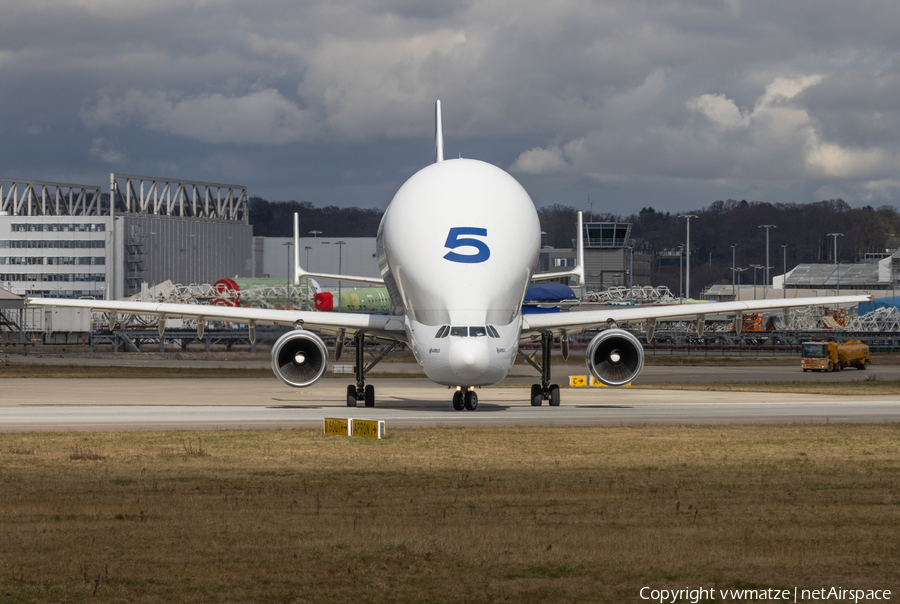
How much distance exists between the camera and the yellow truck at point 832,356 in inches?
2847

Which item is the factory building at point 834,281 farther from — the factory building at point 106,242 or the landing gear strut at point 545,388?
the landing gear strut at point 545,388

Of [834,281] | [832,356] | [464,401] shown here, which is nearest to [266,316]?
[464,401]

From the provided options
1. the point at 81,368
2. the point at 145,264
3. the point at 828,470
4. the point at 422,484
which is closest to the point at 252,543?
the point at 422,484

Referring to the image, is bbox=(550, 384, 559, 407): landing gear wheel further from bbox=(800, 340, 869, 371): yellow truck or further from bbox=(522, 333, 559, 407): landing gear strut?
bbox=(800, 340, 869, 371): yellow truck

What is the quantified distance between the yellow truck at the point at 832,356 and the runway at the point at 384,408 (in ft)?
97.9

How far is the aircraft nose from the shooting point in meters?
27.5

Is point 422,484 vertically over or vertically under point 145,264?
under

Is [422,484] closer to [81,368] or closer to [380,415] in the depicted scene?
[380,415]

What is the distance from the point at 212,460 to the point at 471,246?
470 inches

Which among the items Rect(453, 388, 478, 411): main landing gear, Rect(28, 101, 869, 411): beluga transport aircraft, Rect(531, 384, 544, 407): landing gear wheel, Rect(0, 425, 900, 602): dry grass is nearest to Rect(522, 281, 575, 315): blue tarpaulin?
Rect(531, 384, 544, 407): landing gear wheel

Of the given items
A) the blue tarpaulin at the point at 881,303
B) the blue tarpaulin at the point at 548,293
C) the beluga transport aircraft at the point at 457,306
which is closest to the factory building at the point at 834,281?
the blue tarpaulin at the point at 881,303

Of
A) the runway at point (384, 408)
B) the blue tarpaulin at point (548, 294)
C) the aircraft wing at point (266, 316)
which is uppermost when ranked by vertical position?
the blue tarpaulin at point (548, 294)

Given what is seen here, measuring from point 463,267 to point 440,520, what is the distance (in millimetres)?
16415

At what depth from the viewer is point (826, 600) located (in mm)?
8875
